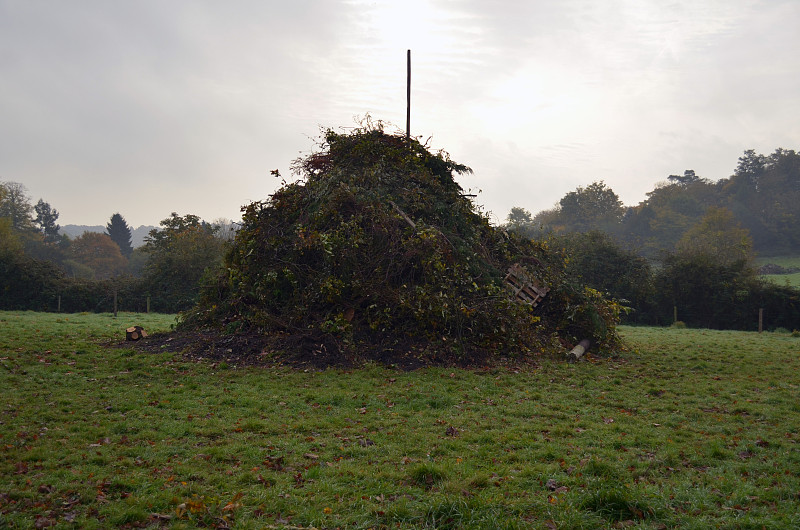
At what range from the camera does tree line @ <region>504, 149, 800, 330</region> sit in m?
25.9

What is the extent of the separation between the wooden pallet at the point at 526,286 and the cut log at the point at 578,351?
4.82ft

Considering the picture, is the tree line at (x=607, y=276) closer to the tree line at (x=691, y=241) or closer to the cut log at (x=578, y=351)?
the tree line at (x=691, y=241)

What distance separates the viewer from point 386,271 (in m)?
11.2

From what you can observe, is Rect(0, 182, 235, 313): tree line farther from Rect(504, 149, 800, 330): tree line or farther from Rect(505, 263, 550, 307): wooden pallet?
Rect(504, 149, 800, 330): tree line

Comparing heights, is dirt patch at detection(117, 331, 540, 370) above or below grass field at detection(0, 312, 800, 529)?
above

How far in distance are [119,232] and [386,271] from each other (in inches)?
2898

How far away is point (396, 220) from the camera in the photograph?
465 inches

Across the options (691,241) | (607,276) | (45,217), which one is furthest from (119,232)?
(691,241)

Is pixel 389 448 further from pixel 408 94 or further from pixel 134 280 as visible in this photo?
pixel 134 280

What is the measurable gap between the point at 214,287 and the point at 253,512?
35.2 feet

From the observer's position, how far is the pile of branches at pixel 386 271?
10.8 meters

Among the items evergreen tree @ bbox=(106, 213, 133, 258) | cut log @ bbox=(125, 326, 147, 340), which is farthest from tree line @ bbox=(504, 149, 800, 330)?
evergreen tree @ bbox=(106, 213, 133, 258)

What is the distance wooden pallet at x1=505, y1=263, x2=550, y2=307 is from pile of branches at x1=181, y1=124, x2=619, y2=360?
243 millimetres

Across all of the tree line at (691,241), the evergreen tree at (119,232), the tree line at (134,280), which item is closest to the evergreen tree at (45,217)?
the evergreen tree at (119,232)
